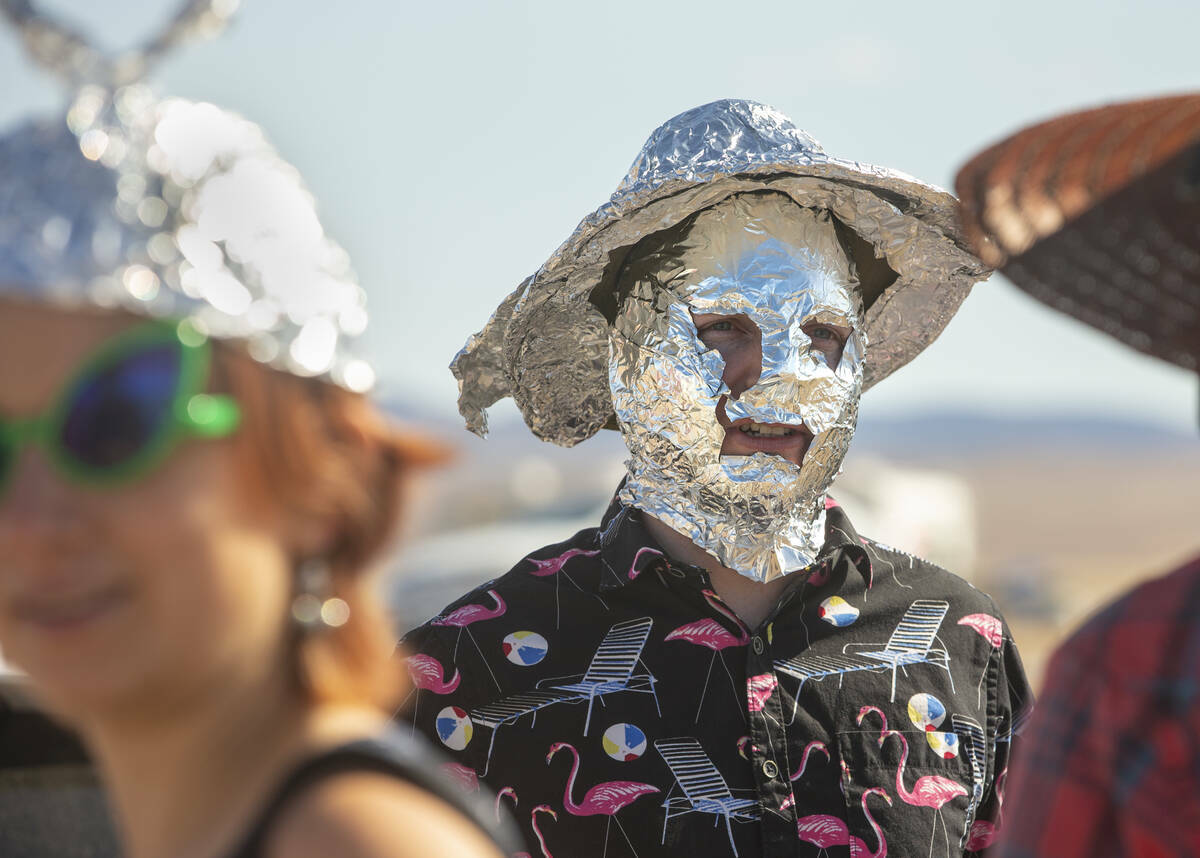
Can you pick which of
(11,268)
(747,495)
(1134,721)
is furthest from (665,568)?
(11,268)

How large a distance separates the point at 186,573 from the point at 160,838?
0.29 m

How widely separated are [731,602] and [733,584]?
0.14 ft

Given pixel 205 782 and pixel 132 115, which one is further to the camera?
pixel 132 115

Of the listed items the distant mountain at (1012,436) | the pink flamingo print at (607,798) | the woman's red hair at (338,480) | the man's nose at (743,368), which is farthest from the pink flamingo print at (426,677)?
the distant mountain at (1012,436)

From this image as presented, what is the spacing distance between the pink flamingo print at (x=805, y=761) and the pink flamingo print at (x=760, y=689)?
122mm

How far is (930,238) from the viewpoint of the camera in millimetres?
3553

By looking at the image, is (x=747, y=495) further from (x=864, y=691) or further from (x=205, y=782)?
(x=205, y=782)

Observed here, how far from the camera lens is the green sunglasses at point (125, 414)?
1.41 m

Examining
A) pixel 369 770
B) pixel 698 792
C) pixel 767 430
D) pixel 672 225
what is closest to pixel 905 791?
pixel 698 792

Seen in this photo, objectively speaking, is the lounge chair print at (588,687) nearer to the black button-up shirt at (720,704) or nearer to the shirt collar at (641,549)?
the black button-up shirt at (720,704)

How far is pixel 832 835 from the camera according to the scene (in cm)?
286

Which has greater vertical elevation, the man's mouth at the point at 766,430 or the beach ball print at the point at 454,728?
the man's mouth at the point at 766,430

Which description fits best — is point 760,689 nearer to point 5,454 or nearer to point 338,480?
point 338,480

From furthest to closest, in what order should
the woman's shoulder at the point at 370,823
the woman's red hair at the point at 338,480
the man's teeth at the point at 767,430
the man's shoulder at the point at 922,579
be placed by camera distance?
the man's shoulder at the point at 922,579
the man's teeth at the point at 767,430
the woman's red hair at the point at 338,480
the woman's shoulder at the point at 370,823
